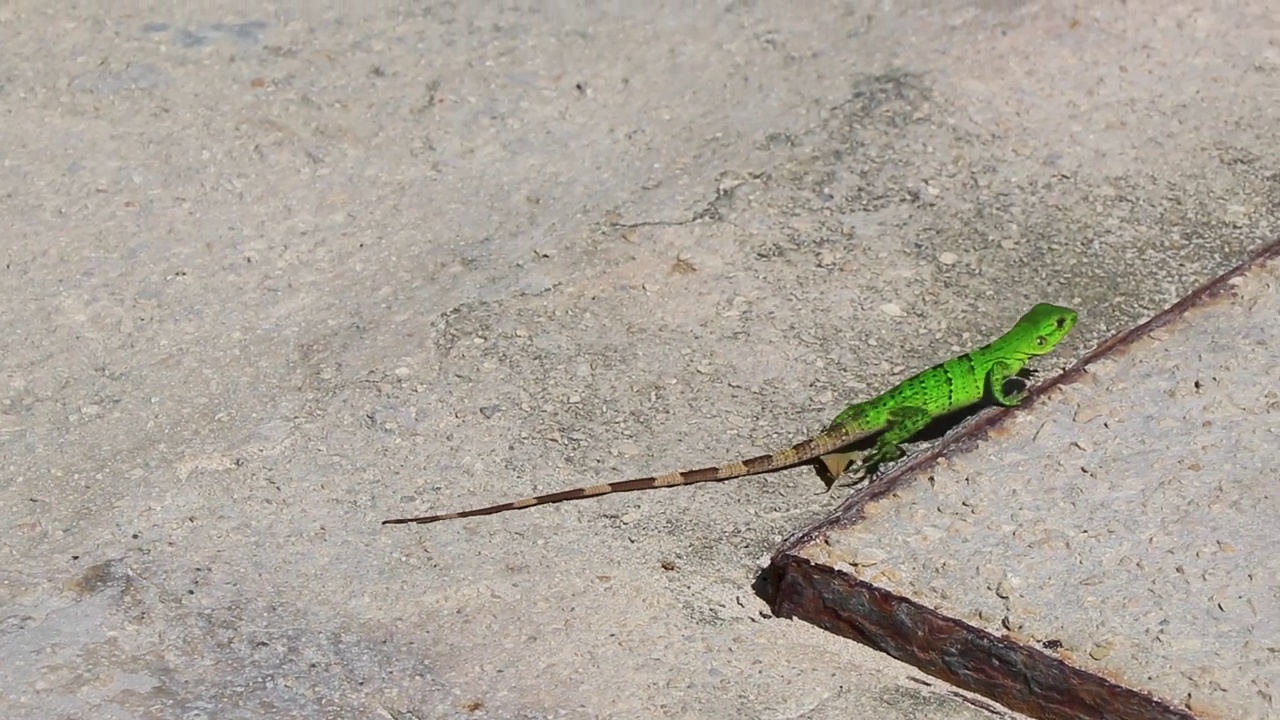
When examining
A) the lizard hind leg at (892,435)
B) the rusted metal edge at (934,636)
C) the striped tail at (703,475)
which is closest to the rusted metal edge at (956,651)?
the rusted metal edge at (934,636)

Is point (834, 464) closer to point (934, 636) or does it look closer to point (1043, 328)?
point (1043, 328)

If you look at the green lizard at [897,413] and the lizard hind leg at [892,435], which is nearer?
the green lizard at [897,413]

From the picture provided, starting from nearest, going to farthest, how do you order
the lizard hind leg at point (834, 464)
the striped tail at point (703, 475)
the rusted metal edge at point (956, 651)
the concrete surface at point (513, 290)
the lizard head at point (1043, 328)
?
the rusted metal edge at point (956, 651)
the concrete surface at point (513, 290)
the striped tail at point (703, 475)
the lizard hind leg at point (834, 464)
the lizard head at point (1043, 328)

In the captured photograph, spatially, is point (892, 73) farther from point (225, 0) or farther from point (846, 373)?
point (225, 0)

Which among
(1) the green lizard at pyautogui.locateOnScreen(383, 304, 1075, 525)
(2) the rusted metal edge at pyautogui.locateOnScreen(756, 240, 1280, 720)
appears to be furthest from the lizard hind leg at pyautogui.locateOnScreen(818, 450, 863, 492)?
(2) the rusted metal edge at pyautogui.locateOnScreen(756, 240, 1280, 720)

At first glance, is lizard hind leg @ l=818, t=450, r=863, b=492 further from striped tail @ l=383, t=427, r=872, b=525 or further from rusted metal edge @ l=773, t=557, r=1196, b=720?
rusted metal edge @ l=773, t=557, r=1196, b=720

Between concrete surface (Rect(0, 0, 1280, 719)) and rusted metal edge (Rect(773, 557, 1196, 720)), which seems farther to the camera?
concrete surface (Rect(0, 0, 1280, 719))

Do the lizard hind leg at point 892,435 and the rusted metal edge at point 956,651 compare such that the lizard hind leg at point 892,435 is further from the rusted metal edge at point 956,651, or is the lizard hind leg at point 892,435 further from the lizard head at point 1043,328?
the rusted metal edge at point 956,651
